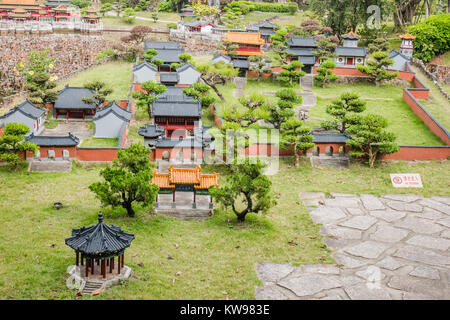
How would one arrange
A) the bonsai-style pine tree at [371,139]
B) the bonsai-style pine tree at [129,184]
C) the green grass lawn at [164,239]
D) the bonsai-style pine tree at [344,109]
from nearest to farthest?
the green grass lawn at [164,239], the bonsai-style pine tree at [129,184], the bonsai-style pine tree at [371,139], the bonsai-style pine tree at [344,109]

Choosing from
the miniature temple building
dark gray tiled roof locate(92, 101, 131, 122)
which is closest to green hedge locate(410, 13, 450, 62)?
dark gray tiled roof locate(92, 101, 131, 122)

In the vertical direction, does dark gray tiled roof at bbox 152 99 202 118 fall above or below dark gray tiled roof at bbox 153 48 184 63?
below

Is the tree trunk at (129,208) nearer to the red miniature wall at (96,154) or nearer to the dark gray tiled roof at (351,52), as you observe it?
the red miniature wall at (96,154)

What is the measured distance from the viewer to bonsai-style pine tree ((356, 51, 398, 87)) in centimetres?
4969

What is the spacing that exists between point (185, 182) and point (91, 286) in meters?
9.30

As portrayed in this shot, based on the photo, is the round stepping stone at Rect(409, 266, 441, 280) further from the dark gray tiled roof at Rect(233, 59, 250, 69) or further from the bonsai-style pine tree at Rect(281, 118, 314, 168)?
the dark gray tiled roof at Rect(233, 59, 250, 69)

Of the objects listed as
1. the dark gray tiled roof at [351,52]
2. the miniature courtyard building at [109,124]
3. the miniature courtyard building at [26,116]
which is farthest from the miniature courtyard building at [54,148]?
the dark gray tiled roof at [351,52]

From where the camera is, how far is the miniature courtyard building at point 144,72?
163ft

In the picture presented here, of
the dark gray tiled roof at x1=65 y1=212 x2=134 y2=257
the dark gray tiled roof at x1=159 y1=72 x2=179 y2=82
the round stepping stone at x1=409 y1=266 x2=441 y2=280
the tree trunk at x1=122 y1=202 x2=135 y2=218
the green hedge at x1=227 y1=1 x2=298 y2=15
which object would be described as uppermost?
the green hedge at x1=227 y1=1 x2=298 y2=15

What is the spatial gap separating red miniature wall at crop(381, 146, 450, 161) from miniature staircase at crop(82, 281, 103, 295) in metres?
23.9

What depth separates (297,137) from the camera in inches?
1359

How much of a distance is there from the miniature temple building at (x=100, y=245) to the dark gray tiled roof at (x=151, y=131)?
16.6 metres

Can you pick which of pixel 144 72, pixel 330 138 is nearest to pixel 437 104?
pixel 330 138

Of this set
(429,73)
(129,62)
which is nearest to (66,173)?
(129,62)
